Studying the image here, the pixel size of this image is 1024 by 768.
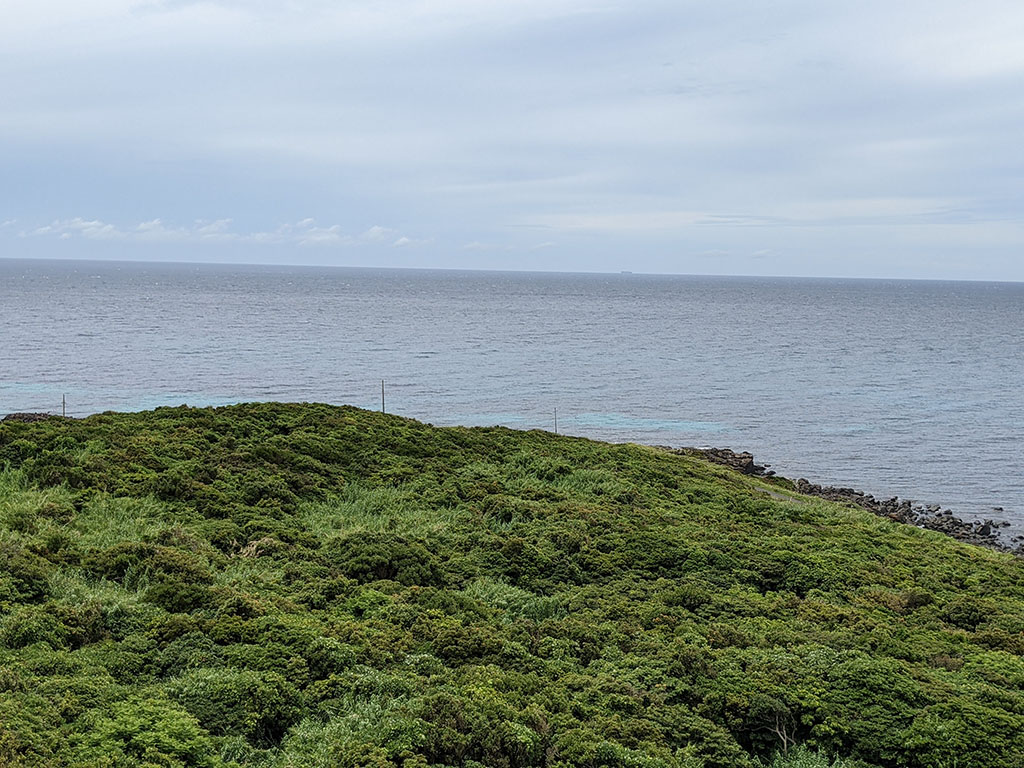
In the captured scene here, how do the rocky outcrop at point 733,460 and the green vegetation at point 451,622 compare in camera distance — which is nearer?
the green vegetation at point 451,622

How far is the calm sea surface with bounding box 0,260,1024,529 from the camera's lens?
160 ft

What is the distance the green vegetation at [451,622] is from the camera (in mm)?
9727

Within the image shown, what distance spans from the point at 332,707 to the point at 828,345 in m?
102

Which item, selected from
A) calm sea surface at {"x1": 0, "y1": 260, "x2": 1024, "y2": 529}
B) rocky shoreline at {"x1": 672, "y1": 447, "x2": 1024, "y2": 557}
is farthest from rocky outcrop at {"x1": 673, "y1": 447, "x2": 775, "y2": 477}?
calm sea surface at {"x1": 0, "y1": 260, "x2": 1024, "y2": 529}

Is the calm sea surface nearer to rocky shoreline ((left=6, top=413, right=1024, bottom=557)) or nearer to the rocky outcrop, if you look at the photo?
rocky shoreline ((left=6, top=413, right=1024, bottom=557))

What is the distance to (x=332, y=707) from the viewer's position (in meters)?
10.3

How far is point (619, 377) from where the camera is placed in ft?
242

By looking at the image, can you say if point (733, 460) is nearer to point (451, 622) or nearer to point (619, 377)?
point (451, 622)

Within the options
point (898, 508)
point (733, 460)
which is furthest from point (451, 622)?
point (733, 460)

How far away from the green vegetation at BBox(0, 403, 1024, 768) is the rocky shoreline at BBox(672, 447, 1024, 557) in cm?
1195

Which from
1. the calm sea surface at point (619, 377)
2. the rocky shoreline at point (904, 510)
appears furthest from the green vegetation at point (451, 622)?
the calm sea surface at point (619, 377)

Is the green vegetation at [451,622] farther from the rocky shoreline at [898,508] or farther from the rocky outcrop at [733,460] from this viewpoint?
the rocky outcrop at [733,460]

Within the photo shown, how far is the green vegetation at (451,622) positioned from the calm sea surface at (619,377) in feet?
82.4

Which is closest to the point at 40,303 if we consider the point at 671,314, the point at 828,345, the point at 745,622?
the point at 671,314
